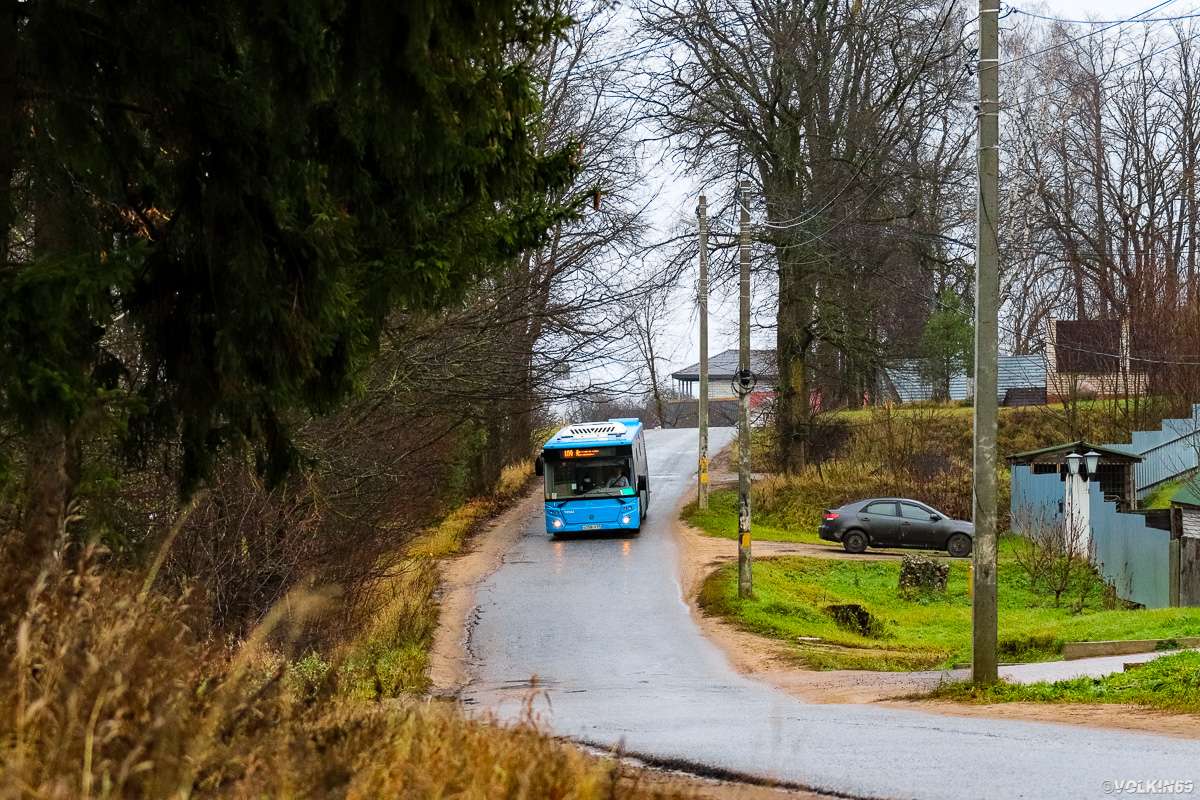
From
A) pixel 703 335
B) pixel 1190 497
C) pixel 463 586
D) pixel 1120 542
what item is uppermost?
pixel 703 335

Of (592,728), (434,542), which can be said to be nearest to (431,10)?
(592,728)

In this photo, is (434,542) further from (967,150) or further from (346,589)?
(967,150)

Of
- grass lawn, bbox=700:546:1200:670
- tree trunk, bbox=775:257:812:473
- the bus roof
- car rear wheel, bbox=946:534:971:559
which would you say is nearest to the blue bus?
the bus roof

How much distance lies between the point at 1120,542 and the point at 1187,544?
14.3ft

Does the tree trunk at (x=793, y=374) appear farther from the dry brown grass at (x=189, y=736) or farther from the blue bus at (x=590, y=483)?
the dry brown grass at (x=189, y=736)

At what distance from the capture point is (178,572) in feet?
46.5

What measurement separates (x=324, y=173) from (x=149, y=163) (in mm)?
1366

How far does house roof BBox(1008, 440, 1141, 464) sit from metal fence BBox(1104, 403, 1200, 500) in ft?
2.92

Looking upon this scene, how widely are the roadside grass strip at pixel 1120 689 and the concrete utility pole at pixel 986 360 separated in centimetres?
39

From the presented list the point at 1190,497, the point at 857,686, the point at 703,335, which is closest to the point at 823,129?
the point at 703,335

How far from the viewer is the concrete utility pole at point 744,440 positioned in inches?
923

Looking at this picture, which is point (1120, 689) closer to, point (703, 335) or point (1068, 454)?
point (1068, 454)

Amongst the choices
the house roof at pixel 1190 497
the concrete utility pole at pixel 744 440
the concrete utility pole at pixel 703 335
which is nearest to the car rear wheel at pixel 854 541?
the concrete utility pole at pixel 703 335

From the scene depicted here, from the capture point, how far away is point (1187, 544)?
24516 millimetres
